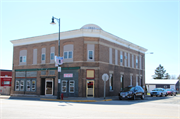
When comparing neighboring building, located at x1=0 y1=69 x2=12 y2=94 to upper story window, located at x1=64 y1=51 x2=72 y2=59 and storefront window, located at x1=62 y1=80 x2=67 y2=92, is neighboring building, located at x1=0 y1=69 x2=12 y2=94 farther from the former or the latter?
upper story window, located at x1=64 y1=51 x2=72 y2=59

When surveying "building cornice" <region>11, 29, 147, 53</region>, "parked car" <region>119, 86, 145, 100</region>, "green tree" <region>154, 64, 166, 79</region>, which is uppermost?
"building cornice" <region>11, 29, 147, 53</region>

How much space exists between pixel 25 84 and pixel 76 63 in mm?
10694

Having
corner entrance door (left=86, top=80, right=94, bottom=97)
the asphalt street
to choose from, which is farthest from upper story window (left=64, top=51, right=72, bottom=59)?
the asphalt street

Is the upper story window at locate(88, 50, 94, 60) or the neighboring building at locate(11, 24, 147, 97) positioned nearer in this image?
the neighboring building at locate(11, 24, 147, 97)

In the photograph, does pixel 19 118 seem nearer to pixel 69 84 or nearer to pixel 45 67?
pixel 69 84

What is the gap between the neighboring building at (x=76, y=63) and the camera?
28.1 meters

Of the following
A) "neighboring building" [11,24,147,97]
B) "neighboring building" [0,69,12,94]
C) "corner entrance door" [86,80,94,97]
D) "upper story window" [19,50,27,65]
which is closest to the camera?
"corner entrance door" [86,80,94,97]

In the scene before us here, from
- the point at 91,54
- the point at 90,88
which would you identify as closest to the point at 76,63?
the point at 91,54

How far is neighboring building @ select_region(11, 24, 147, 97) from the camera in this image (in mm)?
28141

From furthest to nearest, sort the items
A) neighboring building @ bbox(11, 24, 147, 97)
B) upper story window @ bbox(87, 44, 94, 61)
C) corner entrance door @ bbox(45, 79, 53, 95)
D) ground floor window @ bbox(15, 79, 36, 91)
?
ground floor window @ bbox(15, 79, 36, 91)
corner entrance door @ bbox(45, 79, 53, 95)
upper story window @ bbox(87, 44, 94, 61)
neighboring building @ bbox(11, 24, 147, 97)

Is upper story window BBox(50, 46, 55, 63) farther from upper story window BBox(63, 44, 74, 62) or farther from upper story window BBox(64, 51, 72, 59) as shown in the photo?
upper story window BBox(64, 51, 72, 59)

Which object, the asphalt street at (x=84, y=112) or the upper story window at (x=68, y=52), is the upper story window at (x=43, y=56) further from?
the asphalt street at (x=84, y=112)

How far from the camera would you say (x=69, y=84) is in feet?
95.0

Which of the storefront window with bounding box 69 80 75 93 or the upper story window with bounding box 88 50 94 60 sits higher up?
the upper story window with bounding box 88 50 94 60
